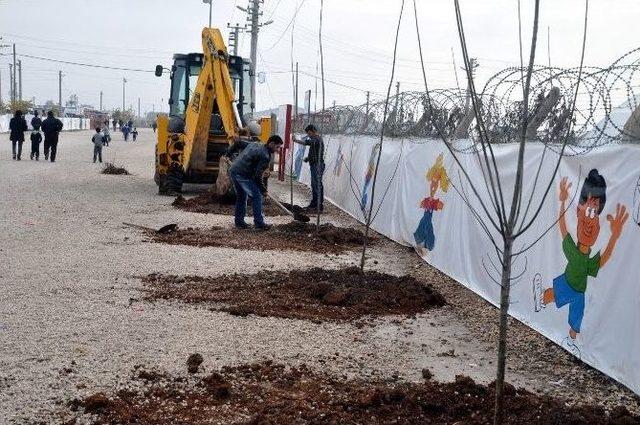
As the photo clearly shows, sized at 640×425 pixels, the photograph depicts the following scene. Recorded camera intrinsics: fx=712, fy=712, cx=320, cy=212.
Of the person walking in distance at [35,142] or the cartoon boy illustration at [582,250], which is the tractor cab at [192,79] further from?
the cartoon boy illustration at [582,250]

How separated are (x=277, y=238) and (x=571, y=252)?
5790 mm

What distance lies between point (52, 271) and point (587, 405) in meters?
5.68

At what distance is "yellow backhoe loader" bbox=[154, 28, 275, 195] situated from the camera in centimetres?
1428

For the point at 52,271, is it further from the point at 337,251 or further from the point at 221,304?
the point at 337,251

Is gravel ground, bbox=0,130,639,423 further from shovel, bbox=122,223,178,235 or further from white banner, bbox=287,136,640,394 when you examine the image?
shovel, bbox=122,223,178,235

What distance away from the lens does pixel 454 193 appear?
356 inches

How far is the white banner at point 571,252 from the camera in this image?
200 inches

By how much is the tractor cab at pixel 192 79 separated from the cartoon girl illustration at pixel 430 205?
7280mm

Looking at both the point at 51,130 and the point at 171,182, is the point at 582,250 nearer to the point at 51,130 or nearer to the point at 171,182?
the point at 171,182

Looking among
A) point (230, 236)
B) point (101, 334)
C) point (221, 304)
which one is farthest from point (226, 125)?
point (101, 334)

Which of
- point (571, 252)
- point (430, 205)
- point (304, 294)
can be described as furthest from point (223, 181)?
point (571, 252)

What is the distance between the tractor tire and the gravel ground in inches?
242

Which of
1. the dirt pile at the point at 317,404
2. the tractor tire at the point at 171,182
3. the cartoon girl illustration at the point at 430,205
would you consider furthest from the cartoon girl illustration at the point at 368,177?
the dirt pile at the point at 317,404

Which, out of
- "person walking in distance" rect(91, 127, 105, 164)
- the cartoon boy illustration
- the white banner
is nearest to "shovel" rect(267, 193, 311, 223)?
the white banner
